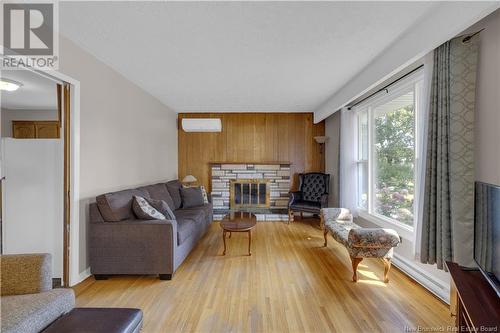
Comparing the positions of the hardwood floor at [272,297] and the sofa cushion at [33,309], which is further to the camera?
the hardwood floor at [272,297]

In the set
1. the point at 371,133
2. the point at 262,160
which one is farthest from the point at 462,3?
the point at 262,160

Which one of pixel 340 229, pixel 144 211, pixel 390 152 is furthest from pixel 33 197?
pixel 390 152

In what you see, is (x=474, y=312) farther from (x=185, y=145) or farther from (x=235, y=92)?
(x=185, y=145)

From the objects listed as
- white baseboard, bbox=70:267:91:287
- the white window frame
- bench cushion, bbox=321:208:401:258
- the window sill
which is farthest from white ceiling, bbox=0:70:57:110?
the window sill

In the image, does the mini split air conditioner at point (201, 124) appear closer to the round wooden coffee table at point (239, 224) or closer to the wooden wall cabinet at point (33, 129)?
the round wooden coffee table at point (239, 224)

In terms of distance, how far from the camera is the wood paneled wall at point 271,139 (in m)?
5.28

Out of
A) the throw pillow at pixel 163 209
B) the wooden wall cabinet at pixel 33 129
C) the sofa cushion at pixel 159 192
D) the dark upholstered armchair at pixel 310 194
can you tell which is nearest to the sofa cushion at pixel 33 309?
the throw pillow at pixel 163 209

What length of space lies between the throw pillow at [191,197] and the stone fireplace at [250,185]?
1.03 m

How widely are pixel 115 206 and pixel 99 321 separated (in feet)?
4.98

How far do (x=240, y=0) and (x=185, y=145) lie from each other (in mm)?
4089

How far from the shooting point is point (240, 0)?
64.1 inches

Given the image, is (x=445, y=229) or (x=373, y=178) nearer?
(x=445, y=229)

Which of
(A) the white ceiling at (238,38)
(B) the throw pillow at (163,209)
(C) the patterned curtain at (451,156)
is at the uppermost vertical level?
(A) the white ceiling at (238,38)

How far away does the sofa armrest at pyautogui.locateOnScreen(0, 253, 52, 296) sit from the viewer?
133 centimetres
